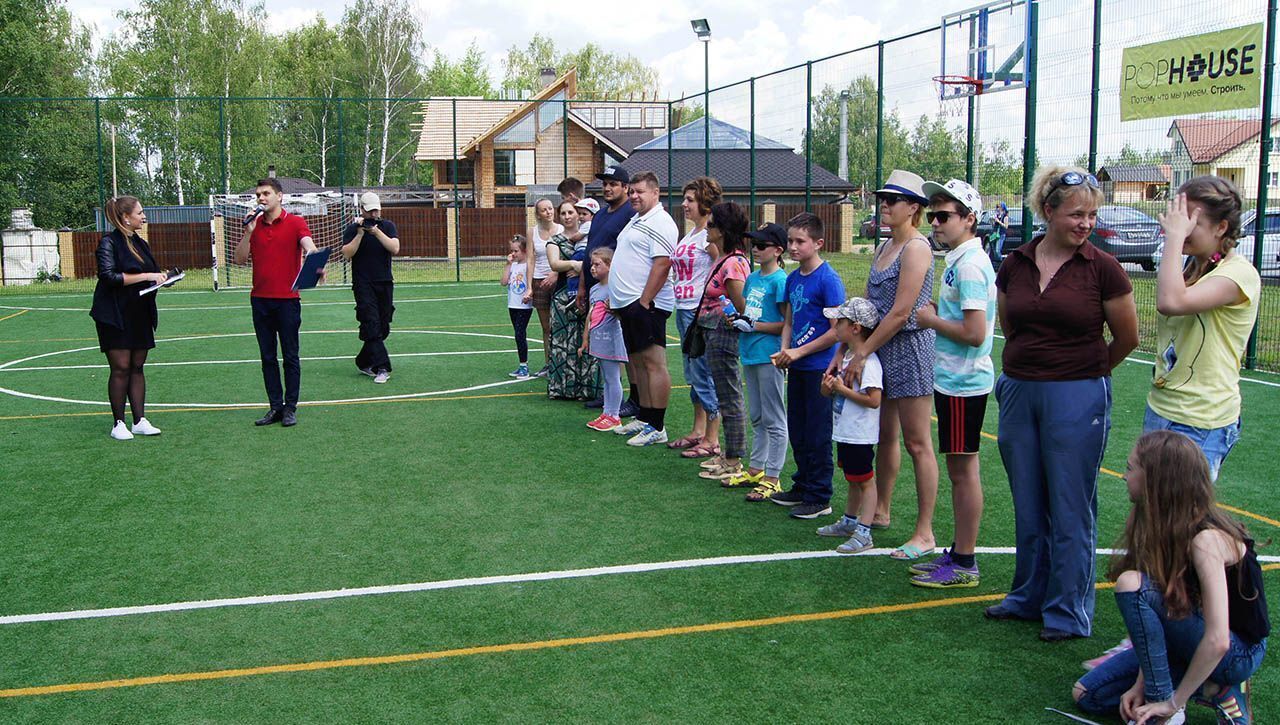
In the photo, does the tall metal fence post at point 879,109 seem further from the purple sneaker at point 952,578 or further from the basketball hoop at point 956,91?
the purple sneaker at point 952,578

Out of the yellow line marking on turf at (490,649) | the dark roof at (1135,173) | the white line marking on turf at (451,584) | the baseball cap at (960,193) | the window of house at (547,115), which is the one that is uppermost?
the window of house at (547,115)

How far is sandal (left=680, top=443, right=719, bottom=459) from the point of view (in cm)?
Answer: 785

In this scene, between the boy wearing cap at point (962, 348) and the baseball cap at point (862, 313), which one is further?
the baseball cap at point (862, 313)

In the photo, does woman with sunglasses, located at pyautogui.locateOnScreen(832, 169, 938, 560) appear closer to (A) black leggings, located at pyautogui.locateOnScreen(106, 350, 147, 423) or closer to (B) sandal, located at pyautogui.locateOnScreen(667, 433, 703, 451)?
(B) sandal, located at pyautogui.locateOnScreen(667, 433, 703, 451)

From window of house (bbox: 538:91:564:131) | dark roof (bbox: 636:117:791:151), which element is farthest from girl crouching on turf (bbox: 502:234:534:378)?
window of house (bbox: 538:91:564:131)

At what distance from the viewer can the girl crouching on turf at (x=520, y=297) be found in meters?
11.2

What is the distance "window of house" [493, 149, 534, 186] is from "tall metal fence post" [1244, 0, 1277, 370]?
34669mm

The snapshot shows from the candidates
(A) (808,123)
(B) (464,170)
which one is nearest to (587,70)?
(B) (464,170)

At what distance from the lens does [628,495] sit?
22.3 feet

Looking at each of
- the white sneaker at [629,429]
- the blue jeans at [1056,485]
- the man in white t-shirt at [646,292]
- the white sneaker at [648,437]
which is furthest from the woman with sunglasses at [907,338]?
the white sneaker at [629,429]

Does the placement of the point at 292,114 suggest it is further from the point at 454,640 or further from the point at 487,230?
the point at 454,640

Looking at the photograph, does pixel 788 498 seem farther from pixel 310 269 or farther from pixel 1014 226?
pixel 1014 226

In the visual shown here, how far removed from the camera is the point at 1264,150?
11.2 metres

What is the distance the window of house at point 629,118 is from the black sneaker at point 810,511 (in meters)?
42.3
